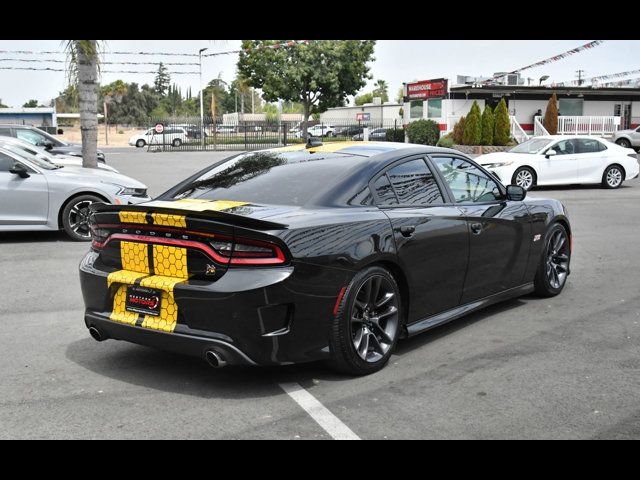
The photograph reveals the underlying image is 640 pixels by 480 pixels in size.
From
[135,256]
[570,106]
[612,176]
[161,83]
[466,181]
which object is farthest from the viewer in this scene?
[161,83]

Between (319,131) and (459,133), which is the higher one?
(319,131)


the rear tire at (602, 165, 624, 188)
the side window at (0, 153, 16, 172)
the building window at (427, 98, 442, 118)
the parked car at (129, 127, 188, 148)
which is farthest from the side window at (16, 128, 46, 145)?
the parked car at (129, 127, 188, 148)

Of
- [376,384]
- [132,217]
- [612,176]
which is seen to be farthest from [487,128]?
[132,217]

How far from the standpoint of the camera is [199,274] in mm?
4418

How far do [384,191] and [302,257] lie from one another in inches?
44.2

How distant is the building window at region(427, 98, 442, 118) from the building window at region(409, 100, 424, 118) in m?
0.94

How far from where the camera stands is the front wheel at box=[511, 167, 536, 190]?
18.5 metres

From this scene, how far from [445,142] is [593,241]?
21.9m

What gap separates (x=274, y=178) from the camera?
5.31m

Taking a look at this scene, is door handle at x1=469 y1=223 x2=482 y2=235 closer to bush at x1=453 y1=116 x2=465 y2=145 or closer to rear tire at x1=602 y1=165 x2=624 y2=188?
rear tire at x1=602 y1=165 x2=624 y2=188

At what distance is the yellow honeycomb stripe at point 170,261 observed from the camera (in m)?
4.47

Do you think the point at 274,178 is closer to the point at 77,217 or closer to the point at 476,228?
the point at 476,228
